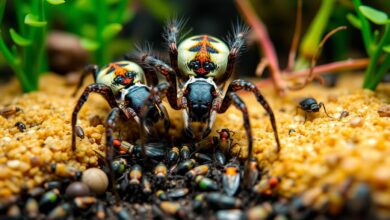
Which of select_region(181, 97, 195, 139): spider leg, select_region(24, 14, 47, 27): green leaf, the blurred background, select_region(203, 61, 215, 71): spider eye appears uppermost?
the blurred background

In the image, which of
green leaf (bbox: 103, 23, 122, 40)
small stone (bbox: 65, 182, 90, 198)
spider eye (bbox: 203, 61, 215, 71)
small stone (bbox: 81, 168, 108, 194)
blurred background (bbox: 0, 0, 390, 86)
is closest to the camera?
small stone (bbox: 65, 182, 90, 198)

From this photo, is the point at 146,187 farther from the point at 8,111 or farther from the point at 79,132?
the point at 8,111

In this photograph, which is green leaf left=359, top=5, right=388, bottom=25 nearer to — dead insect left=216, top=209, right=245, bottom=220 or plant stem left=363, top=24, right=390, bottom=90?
plant stem left=363, top=24, right=390, bottom=90

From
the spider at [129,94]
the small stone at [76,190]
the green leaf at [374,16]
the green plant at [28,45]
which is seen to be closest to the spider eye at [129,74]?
the spider at [129,94]

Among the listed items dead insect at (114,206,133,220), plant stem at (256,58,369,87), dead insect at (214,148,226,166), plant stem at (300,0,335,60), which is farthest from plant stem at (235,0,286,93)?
dead insect at (114,206,133,220)

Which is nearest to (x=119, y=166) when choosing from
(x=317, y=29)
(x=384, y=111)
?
(x=384, y=111)

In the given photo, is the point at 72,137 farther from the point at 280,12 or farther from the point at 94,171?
the point at 280,12
